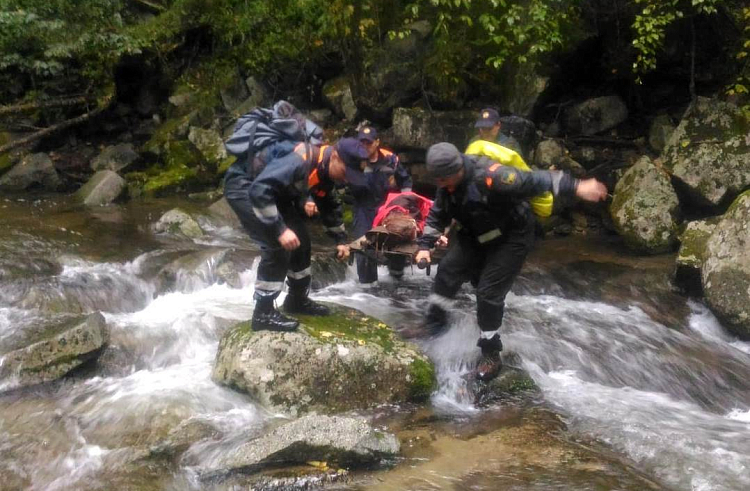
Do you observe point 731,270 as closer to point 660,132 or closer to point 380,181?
point 380,181

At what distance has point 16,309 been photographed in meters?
7.07

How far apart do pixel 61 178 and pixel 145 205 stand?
8.78ft

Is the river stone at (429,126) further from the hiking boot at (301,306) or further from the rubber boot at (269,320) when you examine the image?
the rubber boot at (269,320)

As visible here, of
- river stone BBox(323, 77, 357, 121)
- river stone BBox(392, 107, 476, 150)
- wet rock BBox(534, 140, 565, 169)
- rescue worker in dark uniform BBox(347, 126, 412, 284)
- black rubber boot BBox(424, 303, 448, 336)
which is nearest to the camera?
black rubber boot BBox(424, 303, 448, 336)

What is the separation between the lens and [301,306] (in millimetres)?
6078

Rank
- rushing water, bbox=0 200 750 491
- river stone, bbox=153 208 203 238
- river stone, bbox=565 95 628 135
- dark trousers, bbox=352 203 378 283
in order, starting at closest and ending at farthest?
1. rushing water, bbox=0 200 750 491
2. dark trousers, bbox=352 203 378 283
3. river stone, bbox=153 208 203 238
4. river stone, bbox=565 95 628 135

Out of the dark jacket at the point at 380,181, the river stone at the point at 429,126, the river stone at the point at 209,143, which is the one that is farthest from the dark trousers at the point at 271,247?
the river stone at the point at 209,143

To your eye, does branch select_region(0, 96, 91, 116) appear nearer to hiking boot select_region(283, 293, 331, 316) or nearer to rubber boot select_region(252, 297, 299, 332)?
hiking boot select_region(283, 293, 331, 316)

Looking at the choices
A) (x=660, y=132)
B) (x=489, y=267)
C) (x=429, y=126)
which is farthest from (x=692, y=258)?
(x=429, y=126)

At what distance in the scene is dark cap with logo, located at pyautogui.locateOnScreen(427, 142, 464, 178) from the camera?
4.83 metres

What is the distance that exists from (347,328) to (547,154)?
6030 millimetres

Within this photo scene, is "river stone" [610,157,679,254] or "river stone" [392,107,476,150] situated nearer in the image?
"river stone" [610,157,679,254]

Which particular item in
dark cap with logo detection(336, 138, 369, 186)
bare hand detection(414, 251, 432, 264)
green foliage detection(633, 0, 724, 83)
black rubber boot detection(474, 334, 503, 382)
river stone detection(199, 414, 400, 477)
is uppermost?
green foliage detection(633, 0, 724, 83)

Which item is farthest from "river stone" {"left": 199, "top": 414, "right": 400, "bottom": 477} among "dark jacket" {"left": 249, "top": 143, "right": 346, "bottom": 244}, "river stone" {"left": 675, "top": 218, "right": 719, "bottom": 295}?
"river stone" {"left": 675, "top": 218, "right": 719, "bottom": 295}
